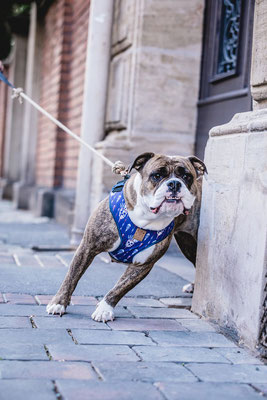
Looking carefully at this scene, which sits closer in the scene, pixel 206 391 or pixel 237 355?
pixel 206 391

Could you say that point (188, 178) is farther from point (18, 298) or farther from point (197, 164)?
point (18, 298)

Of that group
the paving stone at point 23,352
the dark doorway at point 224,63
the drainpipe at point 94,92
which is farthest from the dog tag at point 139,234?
the drainpipe at point 94,92

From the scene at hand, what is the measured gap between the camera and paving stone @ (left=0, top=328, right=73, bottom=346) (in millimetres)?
2741

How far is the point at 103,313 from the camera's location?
322 cm

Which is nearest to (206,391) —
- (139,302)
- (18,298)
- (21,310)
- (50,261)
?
(21,310)

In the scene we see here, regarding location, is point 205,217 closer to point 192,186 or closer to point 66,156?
point 192,186

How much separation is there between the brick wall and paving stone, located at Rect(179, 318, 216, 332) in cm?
471

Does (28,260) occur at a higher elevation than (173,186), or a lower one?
lower

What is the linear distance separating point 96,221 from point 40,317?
24.0 inches

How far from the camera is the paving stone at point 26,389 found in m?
2.06

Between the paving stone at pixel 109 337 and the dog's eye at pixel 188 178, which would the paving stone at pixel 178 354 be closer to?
the paving stone at pixel 109 337

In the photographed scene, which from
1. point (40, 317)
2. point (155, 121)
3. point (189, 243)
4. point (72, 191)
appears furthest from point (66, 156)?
point (40, 317)

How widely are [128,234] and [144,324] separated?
0.49 m

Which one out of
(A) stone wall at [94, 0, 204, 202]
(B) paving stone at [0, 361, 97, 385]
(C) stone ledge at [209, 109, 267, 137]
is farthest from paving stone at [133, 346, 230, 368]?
(A) stone wall at [94, 0, 204, 202]
